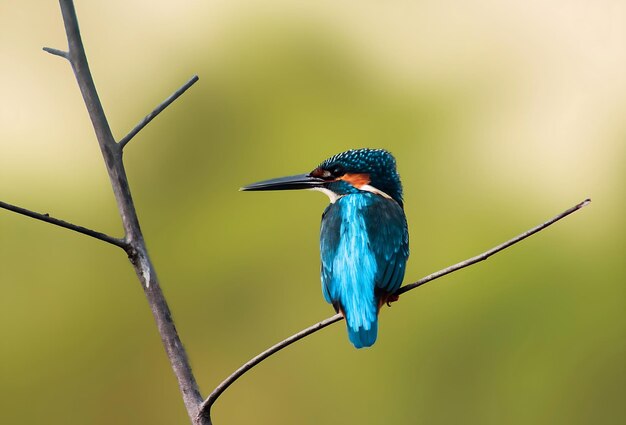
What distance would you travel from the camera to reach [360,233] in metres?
1.59

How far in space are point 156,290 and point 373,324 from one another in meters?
0.54

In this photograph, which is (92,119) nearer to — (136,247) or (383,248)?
(136,247)

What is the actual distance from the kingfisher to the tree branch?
1.49 ft

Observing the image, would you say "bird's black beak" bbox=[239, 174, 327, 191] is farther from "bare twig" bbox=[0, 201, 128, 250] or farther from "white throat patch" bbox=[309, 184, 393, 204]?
"bare twig" bbox=[0, 201, 128, 250]

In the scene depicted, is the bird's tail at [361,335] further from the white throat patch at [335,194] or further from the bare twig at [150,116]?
the bare twig at [150,116]

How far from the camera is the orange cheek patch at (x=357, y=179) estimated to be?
5.83ft

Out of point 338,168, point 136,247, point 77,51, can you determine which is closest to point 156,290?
point 136,247

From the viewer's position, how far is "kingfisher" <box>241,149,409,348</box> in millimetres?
1466

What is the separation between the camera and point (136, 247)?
1042 mm

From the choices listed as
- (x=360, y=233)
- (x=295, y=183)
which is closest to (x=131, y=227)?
(x=360, y=233)

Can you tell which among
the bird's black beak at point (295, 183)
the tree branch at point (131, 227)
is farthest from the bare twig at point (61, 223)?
the bird's black beak at point (295, 183)

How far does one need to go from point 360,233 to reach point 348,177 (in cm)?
24

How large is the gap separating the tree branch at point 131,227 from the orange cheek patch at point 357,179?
2.66ft

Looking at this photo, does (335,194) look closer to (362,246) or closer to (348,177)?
(348,177)
